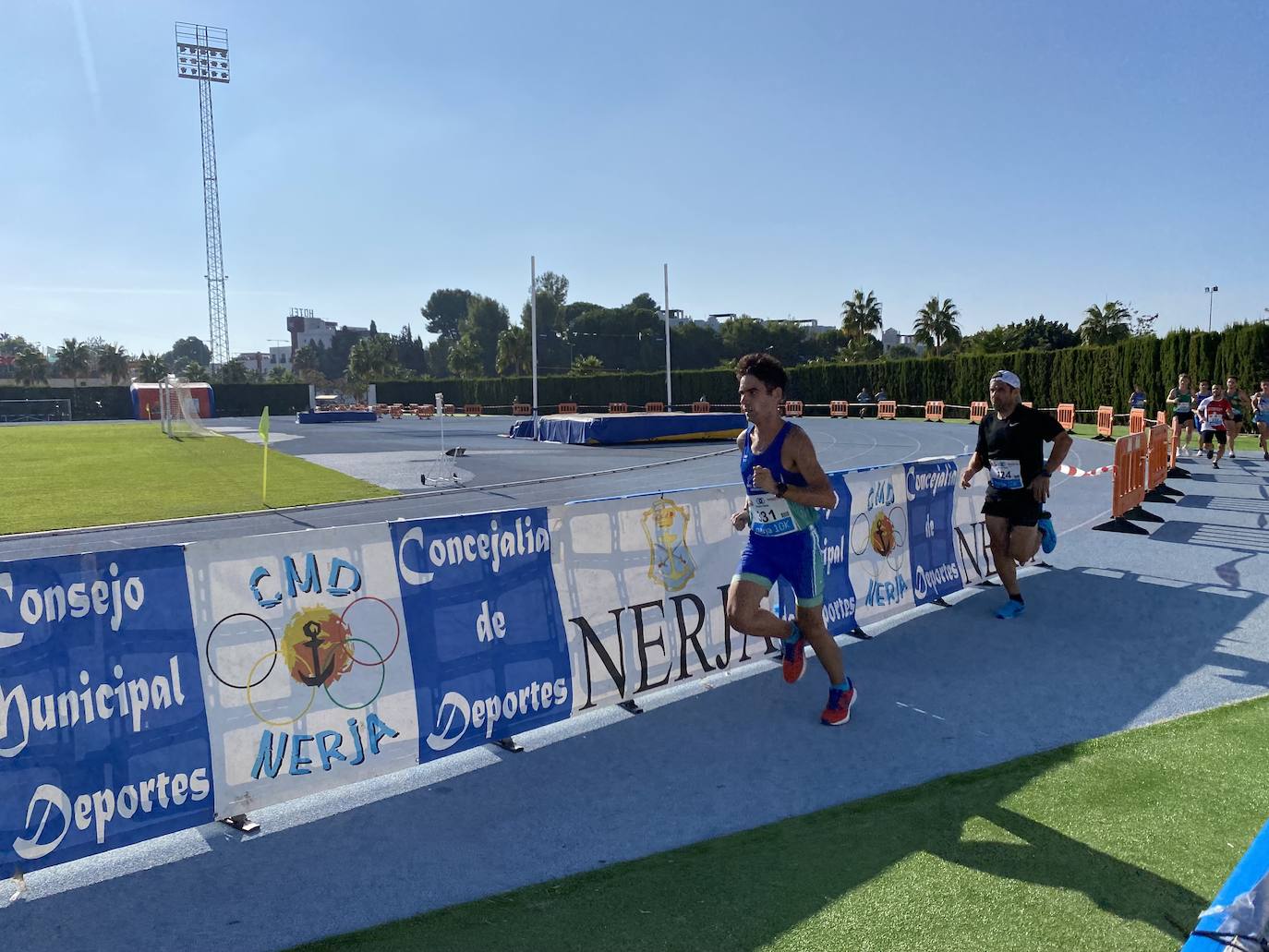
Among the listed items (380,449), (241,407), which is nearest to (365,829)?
(380,449)

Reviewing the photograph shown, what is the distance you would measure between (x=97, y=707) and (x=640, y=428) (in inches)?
1119

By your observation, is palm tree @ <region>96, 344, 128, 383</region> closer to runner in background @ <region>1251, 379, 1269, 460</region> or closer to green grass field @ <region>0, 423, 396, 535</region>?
green grass field @ <region>0, 423, 396, 535</region>

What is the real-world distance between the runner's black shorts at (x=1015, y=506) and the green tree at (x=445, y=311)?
164m

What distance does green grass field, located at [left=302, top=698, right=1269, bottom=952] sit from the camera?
2.90m

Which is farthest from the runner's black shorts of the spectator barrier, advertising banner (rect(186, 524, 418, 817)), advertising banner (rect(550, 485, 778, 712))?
advertising banner (rect(186, 524, 418, 817))

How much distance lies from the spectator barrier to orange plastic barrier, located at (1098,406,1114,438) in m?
29.9

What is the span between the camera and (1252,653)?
597 centimetres

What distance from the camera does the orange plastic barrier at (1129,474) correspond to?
1092cm

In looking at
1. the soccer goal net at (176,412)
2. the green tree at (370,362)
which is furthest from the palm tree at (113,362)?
the soccer goal net at (176,412)

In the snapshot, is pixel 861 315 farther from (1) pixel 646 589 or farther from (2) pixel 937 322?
(1) pixel 646 589

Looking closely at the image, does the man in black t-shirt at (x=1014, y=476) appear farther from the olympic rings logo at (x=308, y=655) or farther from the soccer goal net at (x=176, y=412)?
the soccer goal net at (x=176, y=412)

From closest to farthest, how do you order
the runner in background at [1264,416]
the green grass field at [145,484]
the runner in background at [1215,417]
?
the green grass field at [145,484] < the runner in background at [1215,417] < the runner in background at [1264,416]

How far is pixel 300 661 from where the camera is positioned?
383 centimetres

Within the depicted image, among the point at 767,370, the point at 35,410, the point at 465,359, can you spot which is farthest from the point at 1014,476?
the point at 465,359
